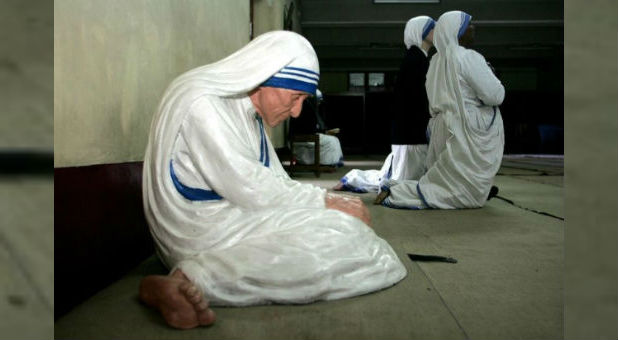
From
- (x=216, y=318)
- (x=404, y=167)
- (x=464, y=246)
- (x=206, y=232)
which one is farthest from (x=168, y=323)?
(x=404, y=167)

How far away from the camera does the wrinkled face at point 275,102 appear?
2.03m

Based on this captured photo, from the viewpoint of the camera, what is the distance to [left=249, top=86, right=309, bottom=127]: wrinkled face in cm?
203

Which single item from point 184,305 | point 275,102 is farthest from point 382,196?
point 184,305

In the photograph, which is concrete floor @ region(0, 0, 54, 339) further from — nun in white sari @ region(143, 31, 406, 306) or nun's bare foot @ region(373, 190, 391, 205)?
nun's bare foot @ region(373, 190, 391, 205)

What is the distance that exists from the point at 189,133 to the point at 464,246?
1.80 meters

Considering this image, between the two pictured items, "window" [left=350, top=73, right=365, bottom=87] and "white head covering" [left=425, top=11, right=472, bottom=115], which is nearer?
"white head covering" [left=425, top=11, right=472, bottom=115]

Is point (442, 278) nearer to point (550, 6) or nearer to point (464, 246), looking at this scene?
point (464, 246)

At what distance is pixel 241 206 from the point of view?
1.94 metres

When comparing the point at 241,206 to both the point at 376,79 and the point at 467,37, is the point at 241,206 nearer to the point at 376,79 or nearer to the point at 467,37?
the point at 467,37

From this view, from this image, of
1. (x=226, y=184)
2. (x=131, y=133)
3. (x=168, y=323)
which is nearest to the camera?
(x=168, y=323)

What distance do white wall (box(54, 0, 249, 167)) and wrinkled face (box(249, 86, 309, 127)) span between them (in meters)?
0.62

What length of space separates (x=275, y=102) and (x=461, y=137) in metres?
2.83

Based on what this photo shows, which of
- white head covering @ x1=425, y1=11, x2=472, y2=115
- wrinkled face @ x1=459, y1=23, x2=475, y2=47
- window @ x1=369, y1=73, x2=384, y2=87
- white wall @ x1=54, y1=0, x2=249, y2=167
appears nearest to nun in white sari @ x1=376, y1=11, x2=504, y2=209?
white head covering @ x1=425, y1=11, x2=472, y2=115

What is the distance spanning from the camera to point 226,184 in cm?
188
